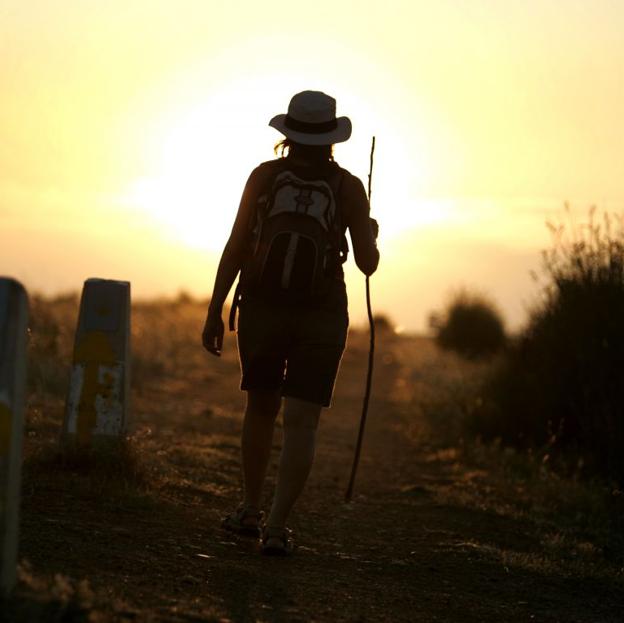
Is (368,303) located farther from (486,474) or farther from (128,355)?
(486,474)

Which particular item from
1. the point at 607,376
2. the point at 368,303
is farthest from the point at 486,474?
the point at 368,303

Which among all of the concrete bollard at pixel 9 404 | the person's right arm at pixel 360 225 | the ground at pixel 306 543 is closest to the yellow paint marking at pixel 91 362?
the ground at pixel 306 543

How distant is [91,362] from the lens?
803 cm

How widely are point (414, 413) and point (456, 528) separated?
8.34 meters

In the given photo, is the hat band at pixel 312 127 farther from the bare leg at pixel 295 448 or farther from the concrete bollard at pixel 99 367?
the concrete bollard at pixel 99 367

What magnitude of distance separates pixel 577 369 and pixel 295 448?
619cm

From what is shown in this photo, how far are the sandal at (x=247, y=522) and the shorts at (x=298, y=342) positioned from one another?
0.90 metres

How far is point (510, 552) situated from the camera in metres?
7.65

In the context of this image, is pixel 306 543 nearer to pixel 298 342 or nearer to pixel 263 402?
pixel 263 402

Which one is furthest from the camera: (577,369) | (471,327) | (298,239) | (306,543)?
(471,327)

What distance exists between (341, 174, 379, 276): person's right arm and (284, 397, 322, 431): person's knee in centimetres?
78

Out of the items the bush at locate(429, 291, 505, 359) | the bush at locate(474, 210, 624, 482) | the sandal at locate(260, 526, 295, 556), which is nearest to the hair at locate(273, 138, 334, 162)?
the sandal at locate(260, 526, 295, 556)

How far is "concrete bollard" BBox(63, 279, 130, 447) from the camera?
801cm

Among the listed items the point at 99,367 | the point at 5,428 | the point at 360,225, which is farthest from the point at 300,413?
the point at 5,428
